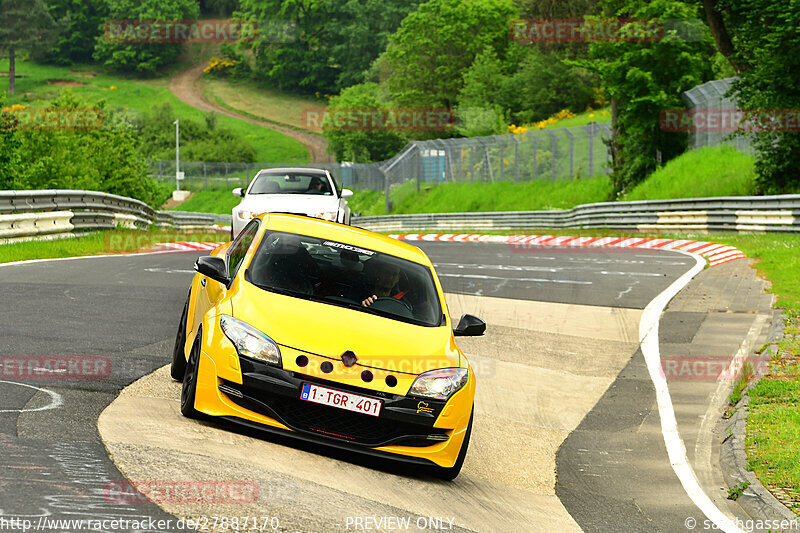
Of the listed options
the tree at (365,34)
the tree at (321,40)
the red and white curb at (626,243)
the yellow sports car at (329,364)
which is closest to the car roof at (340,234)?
the yellow sports car at (329,364)

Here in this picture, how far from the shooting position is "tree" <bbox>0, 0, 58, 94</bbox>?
501 feet

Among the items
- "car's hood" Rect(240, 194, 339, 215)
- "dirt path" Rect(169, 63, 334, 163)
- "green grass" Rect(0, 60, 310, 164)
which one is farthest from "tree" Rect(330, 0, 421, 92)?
"car's hood" Rect(240, 194, 339, 215)

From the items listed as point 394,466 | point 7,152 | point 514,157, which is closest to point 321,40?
point 514,157

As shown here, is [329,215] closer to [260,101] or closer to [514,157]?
[514,157]

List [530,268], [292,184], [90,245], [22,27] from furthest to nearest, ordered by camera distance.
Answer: [22,27] → [90,245] → [530,268] → [292,184]

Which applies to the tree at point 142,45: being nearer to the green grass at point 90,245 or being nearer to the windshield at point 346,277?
the green grass at point 90,245

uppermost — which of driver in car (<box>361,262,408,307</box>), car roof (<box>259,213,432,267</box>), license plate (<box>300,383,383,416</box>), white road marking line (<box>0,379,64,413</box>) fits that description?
car roof (<box>259,213,432,267</box>)

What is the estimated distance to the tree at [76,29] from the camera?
16488 cm

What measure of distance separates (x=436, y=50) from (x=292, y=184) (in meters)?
79.9

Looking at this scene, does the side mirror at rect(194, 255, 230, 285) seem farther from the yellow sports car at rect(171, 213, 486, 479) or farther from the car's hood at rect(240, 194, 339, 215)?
the car's hood at rect(240, 194, 339, 215)

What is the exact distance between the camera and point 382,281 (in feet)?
26.0

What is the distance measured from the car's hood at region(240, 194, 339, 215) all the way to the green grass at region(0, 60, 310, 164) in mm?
96572

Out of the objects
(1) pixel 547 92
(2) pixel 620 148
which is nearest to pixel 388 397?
(2) pixel 620 148

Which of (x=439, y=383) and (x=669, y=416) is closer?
(x=439, y=383)
